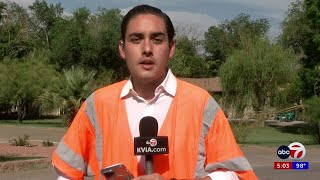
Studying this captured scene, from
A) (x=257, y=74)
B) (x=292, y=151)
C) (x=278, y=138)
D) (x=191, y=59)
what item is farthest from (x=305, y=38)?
(x=292, y=151)

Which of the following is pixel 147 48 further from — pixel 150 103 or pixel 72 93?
pixel 72 93

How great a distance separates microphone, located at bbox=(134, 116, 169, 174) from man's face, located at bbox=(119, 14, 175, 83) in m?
0.27

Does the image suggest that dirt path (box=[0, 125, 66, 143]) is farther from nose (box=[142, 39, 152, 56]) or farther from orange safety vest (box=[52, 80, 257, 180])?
nose (box=[142, 39, 152, 56])

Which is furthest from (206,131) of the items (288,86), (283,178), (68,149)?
(288,86)

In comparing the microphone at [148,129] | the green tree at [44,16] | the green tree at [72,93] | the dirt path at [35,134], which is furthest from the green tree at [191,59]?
the microphone at [148,129]

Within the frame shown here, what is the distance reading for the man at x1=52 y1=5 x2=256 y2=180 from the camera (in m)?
2.96

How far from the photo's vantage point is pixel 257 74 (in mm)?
46625

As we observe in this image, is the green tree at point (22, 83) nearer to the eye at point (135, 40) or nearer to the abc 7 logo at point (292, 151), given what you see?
the abc 7 logo at point (292, 151)

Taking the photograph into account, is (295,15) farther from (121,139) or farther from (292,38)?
(121,139)

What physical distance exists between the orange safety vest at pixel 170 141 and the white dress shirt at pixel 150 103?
27 mm

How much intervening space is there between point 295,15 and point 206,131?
60.4m

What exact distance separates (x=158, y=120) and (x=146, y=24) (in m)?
0.48

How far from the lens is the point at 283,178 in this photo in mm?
17000

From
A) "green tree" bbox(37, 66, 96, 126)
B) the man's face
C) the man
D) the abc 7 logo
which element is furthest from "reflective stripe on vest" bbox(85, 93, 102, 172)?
"green tree" bbox(37, 66, 96, 126)
